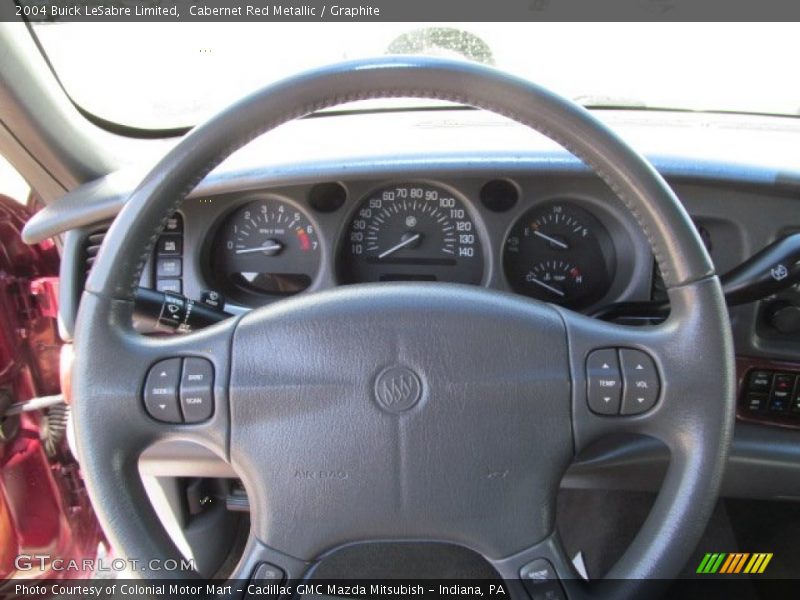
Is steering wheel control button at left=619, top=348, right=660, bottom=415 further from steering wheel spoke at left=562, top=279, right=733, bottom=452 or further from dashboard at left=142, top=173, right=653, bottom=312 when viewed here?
dashboard at left=142, top=173, right=653, bottom=312

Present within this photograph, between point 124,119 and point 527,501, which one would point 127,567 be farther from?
point 124,119

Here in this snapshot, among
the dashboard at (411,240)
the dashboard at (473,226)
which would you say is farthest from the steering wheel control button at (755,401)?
the dashboard at (411,240)

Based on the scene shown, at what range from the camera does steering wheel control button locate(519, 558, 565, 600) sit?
1023 mm

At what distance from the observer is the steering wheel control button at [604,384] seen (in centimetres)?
103

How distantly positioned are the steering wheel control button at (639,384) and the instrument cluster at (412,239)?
0.67 metres

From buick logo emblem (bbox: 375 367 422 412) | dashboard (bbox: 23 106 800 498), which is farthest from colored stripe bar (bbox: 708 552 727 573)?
buick logo emblem (bbox: 375 367 422 412)

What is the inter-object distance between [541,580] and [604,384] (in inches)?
11.9

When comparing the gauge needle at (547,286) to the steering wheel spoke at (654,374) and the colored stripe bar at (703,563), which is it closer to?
the steering wheel spoke at (654,374)

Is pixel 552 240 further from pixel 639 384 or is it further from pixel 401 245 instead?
pixel 639 384

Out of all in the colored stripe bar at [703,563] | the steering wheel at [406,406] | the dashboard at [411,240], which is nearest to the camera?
the steering wheel at [406,406]

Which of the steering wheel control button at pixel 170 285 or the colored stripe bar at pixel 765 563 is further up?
the steering wheel control button at pixel 170 285

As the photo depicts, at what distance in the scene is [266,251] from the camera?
1737 millimetres

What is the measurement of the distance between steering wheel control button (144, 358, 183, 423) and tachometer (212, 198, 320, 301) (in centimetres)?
74
